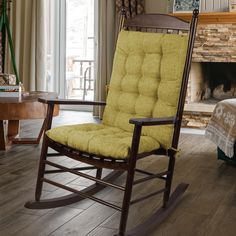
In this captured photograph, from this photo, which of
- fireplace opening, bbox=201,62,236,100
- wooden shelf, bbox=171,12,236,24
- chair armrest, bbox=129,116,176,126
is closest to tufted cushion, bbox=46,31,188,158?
chair armrest, bbox=129,116,176,126

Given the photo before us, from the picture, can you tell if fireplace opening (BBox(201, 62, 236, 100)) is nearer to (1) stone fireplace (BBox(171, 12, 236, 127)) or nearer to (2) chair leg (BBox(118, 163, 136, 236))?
(1) stone fireplace (BBox(171, 12, 236, 127))

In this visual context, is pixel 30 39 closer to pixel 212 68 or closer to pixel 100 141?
pixel 212 68

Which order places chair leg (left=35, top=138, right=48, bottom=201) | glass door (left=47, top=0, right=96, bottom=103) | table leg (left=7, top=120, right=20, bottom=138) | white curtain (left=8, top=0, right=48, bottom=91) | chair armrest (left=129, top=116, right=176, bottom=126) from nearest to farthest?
chair armrest (left=129, top=116, right=176, bottom=126) → chair leg (left=35, top=138, right=48, bottom=201) → table leg (left=7, top=120, right=20, bottom=138) → white curtain (left=8, top=0, right=48, bottom=91) → glass door (left=47, top=0, right=96, bottom=103)

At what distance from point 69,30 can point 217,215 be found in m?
4.47

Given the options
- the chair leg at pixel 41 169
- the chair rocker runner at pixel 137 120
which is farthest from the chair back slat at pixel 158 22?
the chair leg at pixel 41 169

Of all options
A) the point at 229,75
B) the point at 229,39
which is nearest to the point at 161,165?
the point at 229,39

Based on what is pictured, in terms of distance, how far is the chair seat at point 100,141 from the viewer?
202 cm

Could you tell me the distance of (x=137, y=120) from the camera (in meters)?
1.96

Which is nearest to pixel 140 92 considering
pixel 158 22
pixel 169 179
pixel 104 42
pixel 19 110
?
pixel 158 22

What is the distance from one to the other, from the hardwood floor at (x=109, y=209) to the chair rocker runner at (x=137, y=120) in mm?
84

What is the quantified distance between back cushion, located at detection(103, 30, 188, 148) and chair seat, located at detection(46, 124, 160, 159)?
0.47ft

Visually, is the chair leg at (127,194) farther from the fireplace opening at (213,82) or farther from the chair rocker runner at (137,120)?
the fireplace opening at (213,82)

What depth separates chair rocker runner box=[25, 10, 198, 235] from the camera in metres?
2.06

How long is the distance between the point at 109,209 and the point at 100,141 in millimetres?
474
